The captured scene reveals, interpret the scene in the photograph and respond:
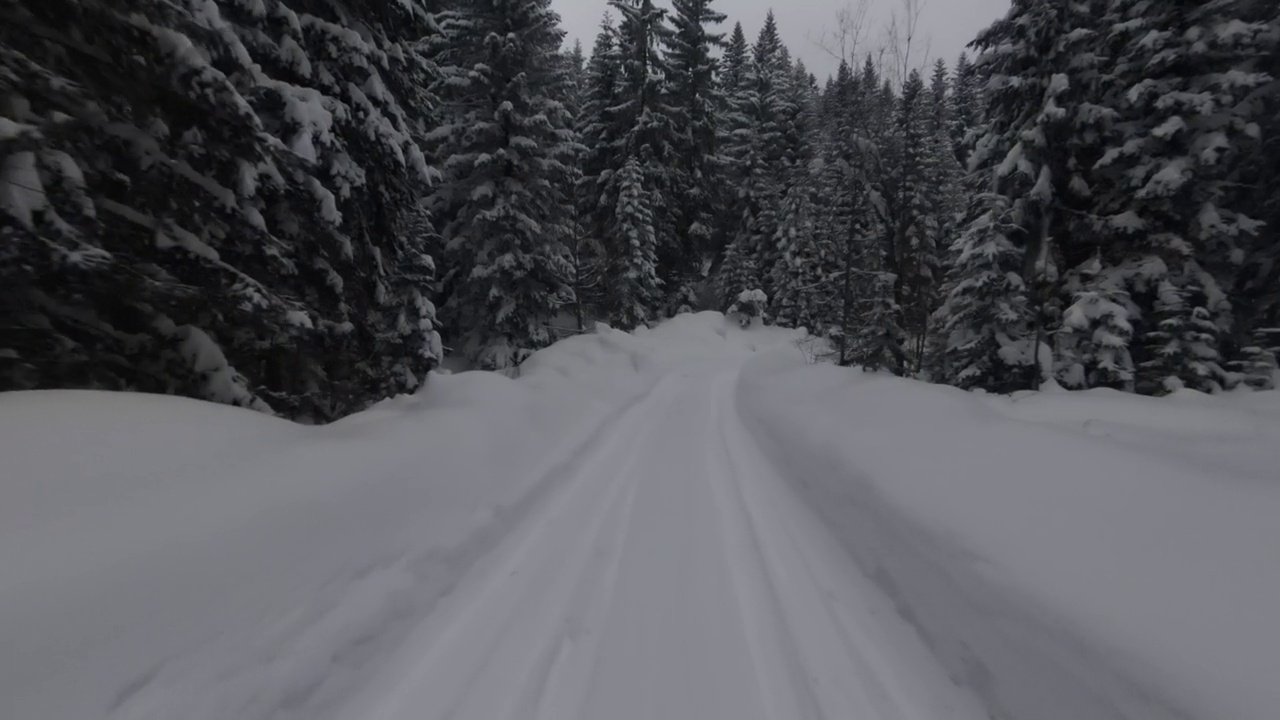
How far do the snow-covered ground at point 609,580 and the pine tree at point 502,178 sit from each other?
11057 mm

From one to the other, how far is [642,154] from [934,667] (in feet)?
94.6

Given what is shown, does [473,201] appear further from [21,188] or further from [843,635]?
[843,635]

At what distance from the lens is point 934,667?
3186 millimetres

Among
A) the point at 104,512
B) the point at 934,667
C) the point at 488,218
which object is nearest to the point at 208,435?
the point at 104,512

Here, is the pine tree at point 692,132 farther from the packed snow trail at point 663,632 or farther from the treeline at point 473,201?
the packed snow trail at point 663,632

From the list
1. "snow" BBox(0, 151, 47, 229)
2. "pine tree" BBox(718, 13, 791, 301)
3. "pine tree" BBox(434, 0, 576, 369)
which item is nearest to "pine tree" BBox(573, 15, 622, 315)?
"pine tree" BBox(434, 0, 576, 369)

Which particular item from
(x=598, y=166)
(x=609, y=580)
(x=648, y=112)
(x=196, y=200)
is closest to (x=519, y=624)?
(x=609, y=580)

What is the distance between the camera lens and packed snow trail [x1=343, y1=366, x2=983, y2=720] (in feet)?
9.45

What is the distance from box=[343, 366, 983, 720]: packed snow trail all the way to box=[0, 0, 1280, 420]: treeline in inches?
136

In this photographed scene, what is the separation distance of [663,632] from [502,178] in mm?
15537

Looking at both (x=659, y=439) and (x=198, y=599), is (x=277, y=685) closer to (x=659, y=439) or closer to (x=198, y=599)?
(x=198, y=599)

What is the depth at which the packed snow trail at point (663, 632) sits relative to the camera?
2.88m

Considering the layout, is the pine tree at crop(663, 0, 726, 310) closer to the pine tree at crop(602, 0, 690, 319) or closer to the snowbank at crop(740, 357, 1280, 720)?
the pine tree at crop(602, 0, 690, 319)

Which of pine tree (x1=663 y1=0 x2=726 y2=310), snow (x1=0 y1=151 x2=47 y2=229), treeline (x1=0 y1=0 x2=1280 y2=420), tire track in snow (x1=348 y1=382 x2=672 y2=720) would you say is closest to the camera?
tire track in snow (x1=348 y1=382 x2=672 y2=720)
